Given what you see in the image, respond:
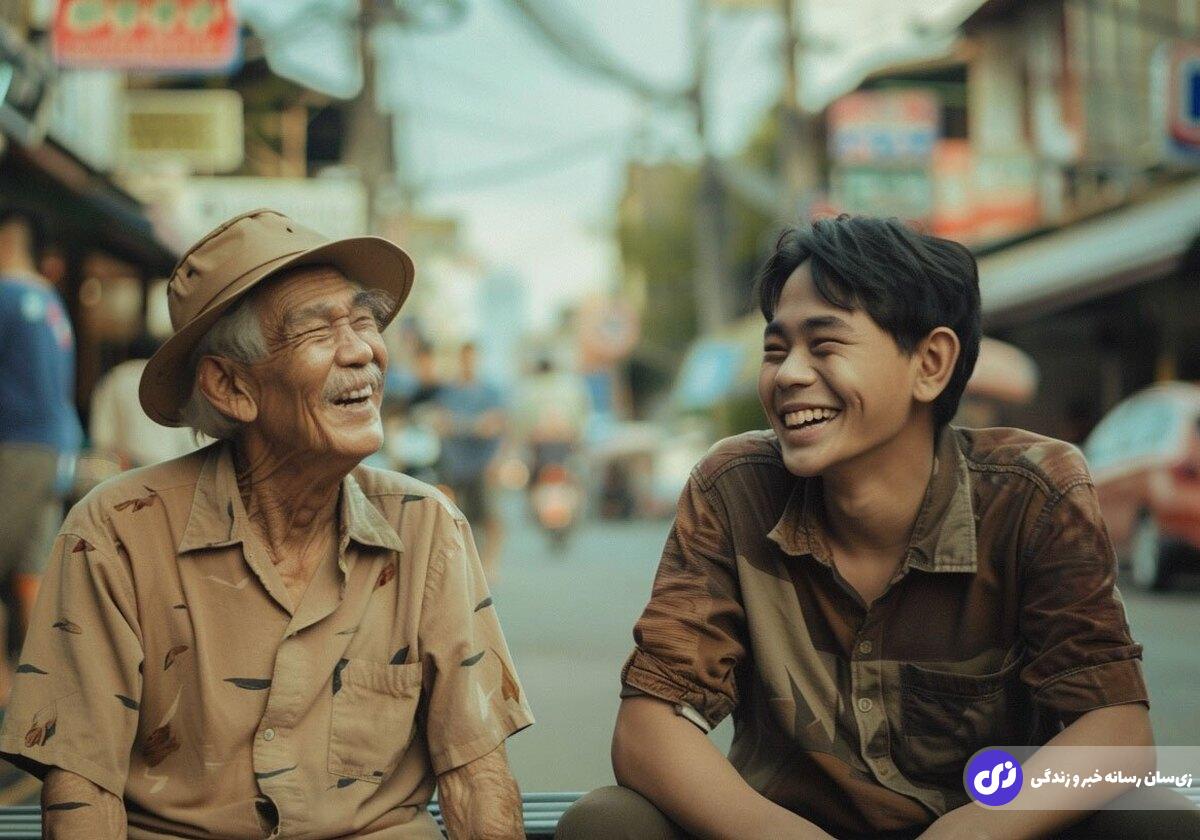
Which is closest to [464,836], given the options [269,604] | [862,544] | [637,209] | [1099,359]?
[269,604]

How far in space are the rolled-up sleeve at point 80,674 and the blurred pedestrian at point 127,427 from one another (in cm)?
574

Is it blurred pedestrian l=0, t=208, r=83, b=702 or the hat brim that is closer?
the hat brim

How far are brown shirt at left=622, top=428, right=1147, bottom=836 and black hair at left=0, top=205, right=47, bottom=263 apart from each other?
4.60 metres

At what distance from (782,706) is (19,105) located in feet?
17.4

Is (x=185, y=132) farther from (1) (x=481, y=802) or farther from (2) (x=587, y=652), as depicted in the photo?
(1) (x=481, y=802)

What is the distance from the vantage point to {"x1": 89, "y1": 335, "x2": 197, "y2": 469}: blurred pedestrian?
8070 millimetres

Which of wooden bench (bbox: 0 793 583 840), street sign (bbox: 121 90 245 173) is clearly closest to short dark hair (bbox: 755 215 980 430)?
wooden bench (bbox: 0 793 583 840)

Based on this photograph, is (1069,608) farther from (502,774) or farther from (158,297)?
(158,297)

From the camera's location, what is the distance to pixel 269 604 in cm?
245

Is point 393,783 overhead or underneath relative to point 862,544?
underneath

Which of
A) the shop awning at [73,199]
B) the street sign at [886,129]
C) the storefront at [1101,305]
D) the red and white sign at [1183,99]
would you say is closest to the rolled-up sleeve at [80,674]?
the shop awning at [73,199]

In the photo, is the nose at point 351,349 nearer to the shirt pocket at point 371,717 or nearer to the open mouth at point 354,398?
the open mouth at point 354,398

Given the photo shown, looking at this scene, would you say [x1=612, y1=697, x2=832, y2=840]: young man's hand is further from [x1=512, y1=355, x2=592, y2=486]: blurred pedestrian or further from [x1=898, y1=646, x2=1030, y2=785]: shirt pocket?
[x1=512, y1=355, x2=592, y2=486]: blurred pedestrian

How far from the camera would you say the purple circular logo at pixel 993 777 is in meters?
2.41
